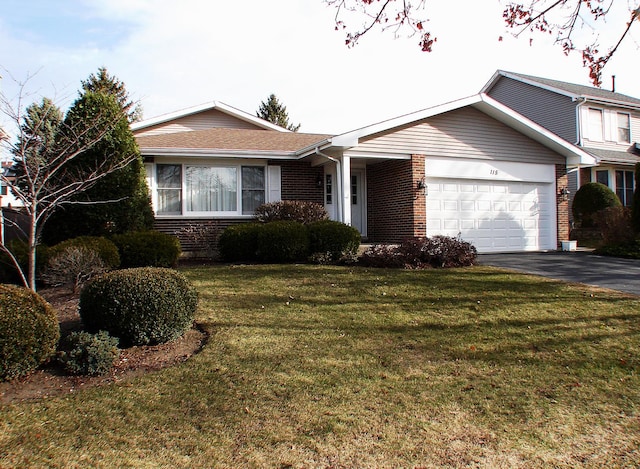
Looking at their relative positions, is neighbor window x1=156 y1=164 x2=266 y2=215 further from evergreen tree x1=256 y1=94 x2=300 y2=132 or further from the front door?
evergreen tree x1=256 y1=94 x2=300 y2=132

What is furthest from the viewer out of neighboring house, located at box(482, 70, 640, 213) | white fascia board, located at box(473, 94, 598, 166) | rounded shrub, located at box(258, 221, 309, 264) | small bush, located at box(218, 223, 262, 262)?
neighboring house, located at box(482, 70, 640, 213)

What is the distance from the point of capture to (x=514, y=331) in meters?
6.34

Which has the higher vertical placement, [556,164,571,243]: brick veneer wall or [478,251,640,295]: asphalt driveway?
[556,164,571,243]: brick veneer wall

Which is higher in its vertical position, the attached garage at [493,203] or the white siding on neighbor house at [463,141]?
the white siding on neighbor house at [463,141]

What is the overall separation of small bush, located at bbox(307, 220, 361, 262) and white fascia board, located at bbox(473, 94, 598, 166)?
19.8 feet

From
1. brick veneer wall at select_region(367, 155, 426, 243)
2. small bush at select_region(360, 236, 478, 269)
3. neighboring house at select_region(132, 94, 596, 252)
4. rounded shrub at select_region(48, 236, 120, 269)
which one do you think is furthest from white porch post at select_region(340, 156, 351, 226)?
rounded shrub at select_region(48, 236, 120, 269)

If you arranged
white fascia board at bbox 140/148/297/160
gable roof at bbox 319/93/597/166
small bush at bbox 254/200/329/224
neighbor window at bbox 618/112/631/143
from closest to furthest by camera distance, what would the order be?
1. gable roof at bbox 319/93/597/166
2. small bush at bbox 254/200/329/224
3. white fascia board at bbox 140/148/297/160
4. neighbor window at bbox 618/112/631/143

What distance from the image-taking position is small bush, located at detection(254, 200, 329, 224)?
12.6 meters

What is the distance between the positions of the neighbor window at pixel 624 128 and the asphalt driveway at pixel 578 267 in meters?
12.7

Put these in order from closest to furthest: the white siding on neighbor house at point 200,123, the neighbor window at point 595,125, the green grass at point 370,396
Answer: the green grass at point 370,396 < the white siding on neighbor house at point 200,123 < the neighbor window at point 595,125

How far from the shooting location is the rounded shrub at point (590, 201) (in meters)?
19.6

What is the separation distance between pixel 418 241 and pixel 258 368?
6261mm

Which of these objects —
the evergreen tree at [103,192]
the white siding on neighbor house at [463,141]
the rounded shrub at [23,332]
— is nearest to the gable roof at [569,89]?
the white siding on neighbor house at [463,141]

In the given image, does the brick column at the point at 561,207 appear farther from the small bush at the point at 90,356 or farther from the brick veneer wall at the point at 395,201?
the small bush at the point at 90,356
